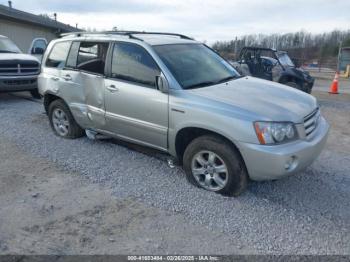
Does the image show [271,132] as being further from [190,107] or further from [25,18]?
[25,18]

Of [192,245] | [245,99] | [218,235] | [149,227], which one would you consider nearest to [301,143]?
[245,99]

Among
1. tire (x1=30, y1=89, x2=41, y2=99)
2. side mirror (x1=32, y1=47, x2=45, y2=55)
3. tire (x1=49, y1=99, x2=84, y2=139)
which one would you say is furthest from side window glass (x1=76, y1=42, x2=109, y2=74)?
side mirror (x1=32, y1=47, x2=45, y2=55)

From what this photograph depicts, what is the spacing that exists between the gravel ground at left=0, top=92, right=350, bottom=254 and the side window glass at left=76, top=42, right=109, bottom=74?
128 centimetres

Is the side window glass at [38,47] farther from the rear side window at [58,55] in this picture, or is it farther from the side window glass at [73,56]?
the side window glass at [73,56]

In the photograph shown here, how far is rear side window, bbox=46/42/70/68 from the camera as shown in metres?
5.48

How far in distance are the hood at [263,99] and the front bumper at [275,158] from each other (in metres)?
0.29

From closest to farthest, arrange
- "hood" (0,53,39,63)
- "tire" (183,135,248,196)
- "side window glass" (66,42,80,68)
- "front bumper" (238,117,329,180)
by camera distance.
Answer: "front bumper" (238,117,329,180), "tire" (183,135,248,196), "side window glass" (66,42,80,68), "hood" (0,53,39,63)

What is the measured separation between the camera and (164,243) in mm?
2953

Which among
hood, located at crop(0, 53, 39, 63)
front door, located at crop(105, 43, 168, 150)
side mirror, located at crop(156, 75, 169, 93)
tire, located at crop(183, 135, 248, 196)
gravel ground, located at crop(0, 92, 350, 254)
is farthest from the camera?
hood, located at crop(0, 53, 39, 63)

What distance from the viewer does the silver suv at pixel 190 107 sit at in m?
3.43

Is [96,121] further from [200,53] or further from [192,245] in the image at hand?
[192,245]

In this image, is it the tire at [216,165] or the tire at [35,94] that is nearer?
the tire at [216,165]

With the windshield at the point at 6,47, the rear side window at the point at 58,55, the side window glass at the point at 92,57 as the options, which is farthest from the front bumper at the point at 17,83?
the side window glass at the point at 92,57

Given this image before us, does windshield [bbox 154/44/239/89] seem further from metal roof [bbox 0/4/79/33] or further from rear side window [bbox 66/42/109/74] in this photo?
metal roof [bbox 0/4/79/33]
